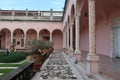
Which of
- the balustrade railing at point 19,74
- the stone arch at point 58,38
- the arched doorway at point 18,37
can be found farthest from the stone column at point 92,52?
the arched doorway at point 18,37

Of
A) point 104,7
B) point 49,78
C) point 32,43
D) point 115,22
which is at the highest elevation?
point 104,7

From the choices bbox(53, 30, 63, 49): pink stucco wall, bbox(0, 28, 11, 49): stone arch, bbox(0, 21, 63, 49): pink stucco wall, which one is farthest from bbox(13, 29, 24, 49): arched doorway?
bbox(53, 30, 63, 49): pink stucco wall

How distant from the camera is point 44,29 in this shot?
45969mm

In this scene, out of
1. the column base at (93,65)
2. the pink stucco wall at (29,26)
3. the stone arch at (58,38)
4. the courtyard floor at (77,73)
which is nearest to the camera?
the courtyard floor at (77,73)

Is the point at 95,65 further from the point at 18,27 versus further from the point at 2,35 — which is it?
the point at 2,35

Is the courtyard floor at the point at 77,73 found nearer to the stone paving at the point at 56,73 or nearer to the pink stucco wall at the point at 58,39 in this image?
the stone paving at the point at 56,73

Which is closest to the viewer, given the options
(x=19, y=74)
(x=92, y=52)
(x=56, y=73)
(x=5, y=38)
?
(x=19, y=74)

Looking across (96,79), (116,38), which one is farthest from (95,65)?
(116,38)

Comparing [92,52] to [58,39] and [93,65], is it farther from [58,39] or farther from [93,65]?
[58,39]

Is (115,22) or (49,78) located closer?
(49,78)

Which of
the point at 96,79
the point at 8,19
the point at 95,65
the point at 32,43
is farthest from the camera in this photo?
the point at 8,19

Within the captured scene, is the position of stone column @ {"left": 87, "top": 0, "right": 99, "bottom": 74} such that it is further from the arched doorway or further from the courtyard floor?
the arched doorway

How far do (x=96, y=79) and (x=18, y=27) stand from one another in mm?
37966

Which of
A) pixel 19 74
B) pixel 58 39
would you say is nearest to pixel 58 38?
pixel 58 39
